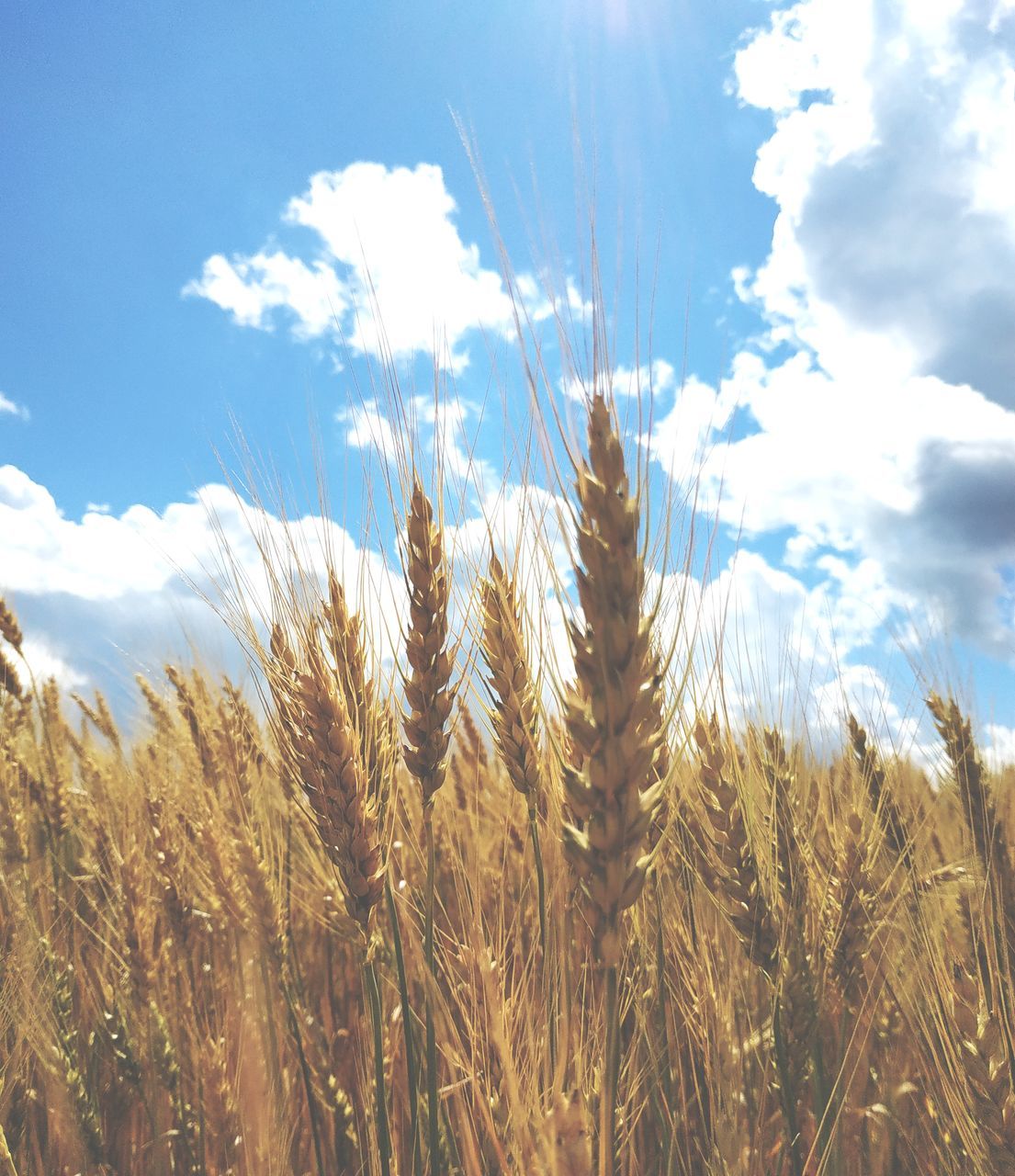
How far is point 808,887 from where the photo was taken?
1993 mm

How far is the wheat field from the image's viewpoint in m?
1.14

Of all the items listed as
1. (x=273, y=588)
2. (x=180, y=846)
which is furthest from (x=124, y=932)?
(x=273, y=588)

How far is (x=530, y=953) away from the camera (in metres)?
1.85

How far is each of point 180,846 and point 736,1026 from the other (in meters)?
1.78

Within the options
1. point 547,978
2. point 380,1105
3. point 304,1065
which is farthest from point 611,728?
point 304,1065

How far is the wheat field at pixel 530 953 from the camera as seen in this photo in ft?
3.73

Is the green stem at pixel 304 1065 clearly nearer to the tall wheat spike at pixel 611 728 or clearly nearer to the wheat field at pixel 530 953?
the wheat field at pixel 530 953

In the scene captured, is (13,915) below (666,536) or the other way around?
below

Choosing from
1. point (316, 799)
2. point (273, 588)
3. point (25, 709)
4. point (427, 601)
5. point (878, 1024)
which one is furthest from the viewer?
point (25, 709)

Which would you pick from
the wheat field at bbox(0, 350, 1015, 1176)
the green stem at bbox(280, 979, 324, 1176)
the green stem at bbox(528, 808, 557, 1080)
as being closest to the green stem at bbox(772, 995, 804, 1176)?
the wheat field at bbox(0, 350, 1015, 1176)

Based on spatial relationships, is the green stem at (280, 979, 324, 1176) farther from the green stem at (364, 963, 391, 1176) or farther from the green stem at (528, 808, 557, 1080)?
the green stem at (528, 808, 557, 1080)

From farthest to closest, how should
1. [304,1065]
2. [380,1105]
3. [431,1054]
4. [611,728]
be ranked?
[304,1065] → [431,1054] → [380,1105] → [611,728]

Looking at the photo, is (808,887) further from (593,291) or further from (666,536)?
(593,291)

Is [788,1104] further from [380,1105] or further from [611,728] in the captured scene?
[611,728]
